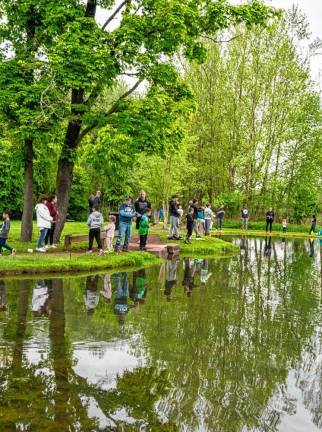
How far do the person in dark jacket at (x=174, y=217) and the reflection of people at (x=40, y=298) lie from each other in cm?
998

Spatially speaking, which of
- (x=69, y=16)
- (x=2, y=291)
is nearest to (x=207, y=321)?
(x=2, y=291)

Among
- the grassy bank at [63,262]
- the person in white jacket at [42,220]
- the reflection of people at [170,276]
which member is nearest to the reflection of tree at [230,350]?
the reflection of people at [170,276]

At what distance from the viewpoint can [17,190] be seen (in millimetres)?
38406

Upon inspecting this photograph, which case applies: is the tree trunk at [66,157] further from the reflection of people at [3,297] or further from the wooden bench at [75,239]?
the reflection of people at [3,297]

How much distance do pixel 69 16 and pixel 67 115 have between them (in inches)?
124

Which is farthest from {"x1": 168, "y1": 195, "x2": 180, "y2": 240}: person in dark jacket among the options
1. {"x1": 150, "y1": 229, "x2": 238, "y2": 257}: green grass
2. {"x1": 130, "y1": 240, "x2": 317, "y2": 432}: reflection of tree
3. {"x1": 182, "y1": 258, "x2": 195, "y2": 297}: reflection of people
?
{"x1": 130, "y1": 240, "x2": 317, "y2": 432}: reflection of tree

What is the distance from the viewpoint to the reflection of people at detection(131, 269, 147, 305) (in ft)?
33.5

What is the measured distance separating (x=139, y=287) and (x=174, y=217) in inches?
441

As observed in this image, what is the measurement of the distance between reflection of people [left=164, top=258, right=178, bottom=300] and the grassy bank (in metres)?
0.87

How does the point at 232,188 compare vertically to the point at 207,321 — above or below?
above

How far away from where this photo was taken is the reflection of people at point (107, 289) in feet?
33.1

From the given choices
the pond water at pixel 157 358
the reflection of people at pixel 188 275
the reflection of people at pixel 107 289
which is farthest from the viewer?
the reflection of people at pixel 188 275

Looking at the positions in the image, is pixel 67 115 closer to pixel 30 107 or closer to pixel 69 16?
pixel 30 107

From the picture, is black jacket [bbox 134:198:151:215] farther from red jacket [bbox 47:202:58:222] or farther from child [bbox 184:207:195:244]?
child [bbox 184:207:195:244]
